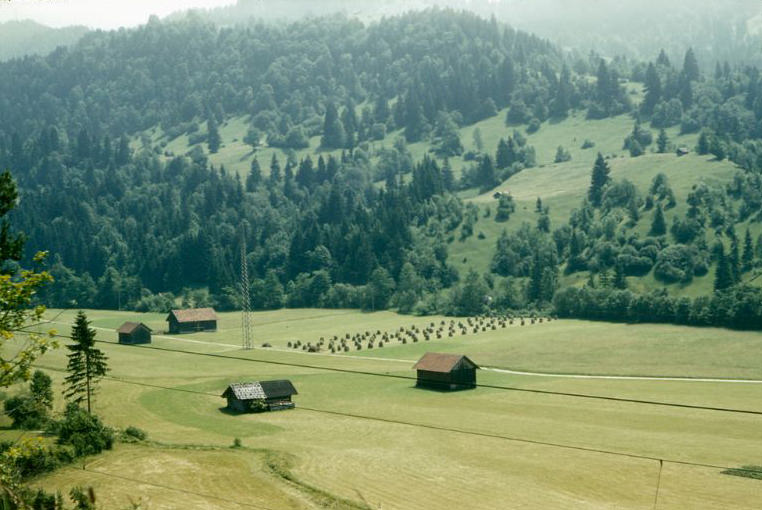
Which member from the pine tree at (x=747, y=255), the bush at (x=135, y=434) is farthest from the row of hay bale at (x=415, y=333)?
the bush at (x=135, y=434)

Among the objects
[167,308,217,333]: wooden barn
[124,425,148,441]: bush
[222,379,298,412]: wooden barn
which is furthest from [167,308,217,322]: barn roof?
[124,425,148,441]: bush

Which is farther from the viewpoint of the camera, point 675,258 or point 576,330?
point 675,258

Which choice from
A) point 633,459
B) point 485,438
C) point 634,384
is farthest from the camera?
point 634,384

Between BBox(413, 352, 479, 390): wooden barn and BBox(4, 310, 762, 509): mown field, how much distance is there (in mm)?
2513

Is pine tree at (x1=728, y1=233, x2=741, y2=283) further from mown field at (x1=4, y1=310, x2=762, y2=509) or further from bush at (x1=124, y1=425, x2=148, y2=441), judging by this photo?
bush at (x1=124, y1=425, x2=148, y2=441)

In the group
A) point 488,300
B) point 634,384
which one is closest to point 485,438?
point 634,384

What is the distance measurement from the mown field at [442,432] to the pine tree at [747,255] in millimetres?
42470

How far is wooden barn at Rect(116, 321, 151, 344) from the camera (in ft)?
414

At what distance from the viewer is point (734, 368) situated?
9062 centimetres

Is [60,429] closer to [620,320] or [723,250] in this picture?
[620,320]

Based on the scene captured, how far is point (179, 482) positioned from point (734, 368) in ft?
224

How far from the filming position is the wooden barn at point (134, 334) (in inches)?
4966

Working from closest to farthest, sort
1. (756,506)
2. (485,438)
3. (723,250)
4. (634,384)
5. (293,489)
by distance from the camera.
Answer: (756,506), (293,489), (485,438), (634,384), (723,250)

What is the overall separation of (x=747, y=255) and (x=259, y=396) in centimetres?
11195
